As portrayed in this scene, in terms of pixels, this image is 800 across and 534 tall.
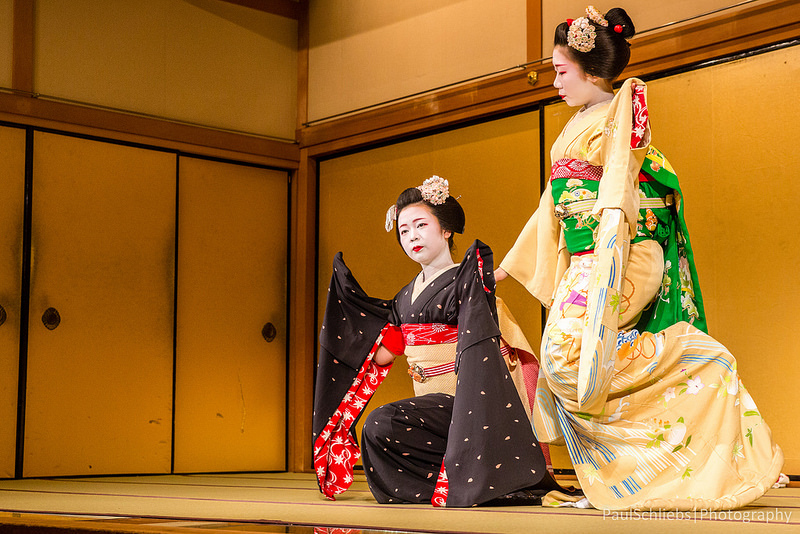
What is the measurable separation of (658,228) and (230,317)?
374cm

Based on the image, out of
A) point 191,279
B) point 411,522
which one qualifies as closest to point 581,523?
point 411,522

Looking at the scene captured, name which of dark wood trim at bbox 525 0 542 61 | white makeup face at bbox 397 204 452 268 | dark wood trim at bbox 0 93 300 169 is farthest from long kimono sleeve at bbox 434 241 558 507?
dark wood trim at bbox 0 93 300 169

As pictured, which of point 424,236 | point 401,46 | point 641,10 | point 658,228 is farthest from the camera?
point 401,46

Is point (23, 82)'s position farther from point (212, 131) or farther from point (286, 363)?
point (286, 363)

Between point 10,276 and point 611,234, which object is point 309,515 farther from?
point 10,276

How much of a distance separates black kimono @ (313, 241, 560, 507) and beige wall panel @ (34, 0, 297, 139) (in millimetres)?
2700

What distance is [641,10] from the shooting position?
4.65 metres

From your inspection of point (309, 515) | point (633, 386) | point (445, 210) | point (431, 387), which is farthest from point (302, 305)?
point (633, 386)

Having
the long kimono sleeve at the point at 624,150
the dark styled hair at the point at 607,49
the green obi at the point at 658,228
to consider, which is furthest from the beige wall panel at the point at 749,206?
the long kimono sleeve at the point at 624,150

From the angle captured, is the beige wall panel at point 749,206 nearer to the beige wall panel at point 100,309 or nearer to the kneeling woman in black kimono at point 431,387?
the kneeling woman in black kimono at point 431,387

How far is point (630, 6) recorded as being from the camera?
4691 mm

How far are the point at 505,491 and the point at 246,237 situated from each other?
3.69 m

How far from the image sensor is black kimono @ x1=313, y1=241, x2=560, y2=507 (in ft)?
9.70

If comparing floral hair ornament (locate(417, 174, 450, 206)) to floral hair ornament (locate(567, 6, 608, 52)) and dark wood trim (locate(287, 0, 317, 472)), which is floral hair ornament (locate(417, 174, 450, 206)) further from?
dark wood trim (locate(287, 0, 317, 472))
